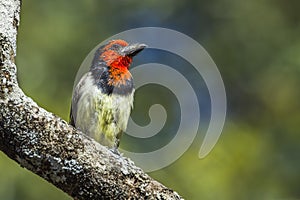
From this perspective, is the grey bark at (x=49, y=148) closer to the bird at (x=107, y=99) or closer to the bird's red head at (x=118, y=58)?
the bird at (x=107, y=99)

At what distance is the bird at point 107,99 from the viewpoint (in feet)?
13.9

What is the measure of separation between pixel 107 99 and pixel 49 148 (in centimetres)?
208

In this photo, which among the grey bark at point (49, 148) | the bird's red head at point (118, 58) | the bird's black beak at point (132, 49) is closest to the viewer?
the grey bark at point (49, 148)

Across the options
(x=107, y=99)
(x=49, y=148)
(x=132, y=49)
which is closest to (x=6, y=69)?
(x=49, y=148)

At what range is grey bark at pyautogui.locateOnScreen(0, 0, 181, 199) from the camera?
2133 millimetres

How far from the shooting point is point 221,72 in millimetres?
7930

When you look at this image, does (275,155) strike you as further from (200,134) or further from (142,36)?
(142,36)

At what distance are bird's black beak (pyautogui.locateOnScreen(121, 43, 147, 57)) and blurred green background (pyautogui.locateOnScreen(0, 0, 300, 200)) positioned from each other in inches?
66.6

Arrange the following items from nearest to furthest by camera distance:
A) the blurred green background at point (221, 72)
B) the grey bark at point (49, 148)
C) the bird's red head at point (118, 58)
A: the grey bark at point (49, 148), the bird's red head at point (118, 58), the blurred green background at point (221, 72)

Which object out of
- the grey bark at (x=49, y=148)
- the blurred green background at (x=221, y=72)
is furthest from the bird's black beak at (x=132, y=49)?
the grey bark at (x=49, y=148)

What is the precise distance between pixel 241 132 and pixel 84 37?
1.84m

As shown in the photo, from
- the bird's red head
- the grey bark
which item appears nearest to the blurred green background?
the bird's red head

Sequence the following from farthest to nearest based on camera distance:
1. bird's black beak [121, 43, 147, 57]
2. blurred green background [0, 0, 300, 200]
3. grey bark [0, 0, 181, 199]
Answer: blurred green background [0, 0, 300, 200] → bird's black beak [121, 43, 147, 57] → grey bark [0, 0, 181, 199]

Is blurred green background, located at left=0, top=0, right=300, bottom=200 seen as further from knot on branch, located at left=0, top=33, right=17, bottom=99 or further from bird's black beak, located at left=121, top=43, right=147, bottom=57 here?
knot on branch, located at left=0, top=33, right=17, bottom=99
